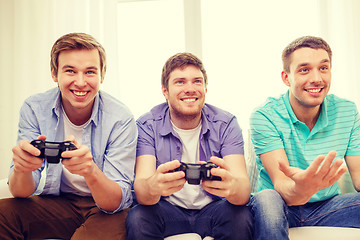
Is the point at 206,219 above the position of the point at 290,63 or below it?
below

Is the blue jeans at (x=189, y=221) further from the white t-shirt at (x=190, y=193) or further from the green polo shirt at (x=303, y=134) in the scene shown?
the green polo shirt at (x=303, y=134)

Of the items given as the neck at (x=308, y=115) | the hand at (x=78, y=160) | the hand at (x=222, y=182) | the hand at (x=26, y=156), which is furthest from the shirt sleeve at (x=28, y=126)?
the neck at (x=308, y=115)

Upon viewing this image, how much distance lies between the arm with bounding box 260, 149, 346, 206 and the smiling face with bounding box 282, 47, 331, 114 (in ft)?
1.04

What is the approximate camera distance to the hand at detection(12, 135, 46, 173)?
1183mm

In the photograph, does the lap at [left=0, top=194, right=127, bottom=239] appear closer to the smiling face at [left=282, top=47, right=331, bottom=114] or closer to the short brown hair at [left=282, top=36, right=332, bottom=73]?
the smiling face at [left=282, top=47, right=331, bottom=114]

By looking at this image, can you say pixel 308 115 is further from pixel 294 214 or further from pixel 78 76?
pixel 78 76

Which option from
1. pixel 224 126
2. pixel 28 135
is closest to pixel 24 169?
pixel 28 135

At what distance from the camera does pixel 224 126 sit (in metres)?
1.67

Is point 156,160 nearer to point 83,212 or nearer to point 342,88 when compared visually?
point 83,212

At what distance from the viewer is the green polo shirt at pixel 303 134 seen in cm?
164

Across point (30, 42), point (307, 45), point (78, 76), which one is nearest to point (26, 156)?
point (78, 76)

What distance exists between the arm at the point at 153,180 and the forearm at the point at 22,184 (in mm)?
445

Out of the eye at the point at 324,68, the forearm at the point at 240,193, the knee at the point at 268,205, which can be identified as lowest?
the knee at the point at 268,205

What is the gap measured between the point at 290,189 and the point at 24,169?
1.08 m
